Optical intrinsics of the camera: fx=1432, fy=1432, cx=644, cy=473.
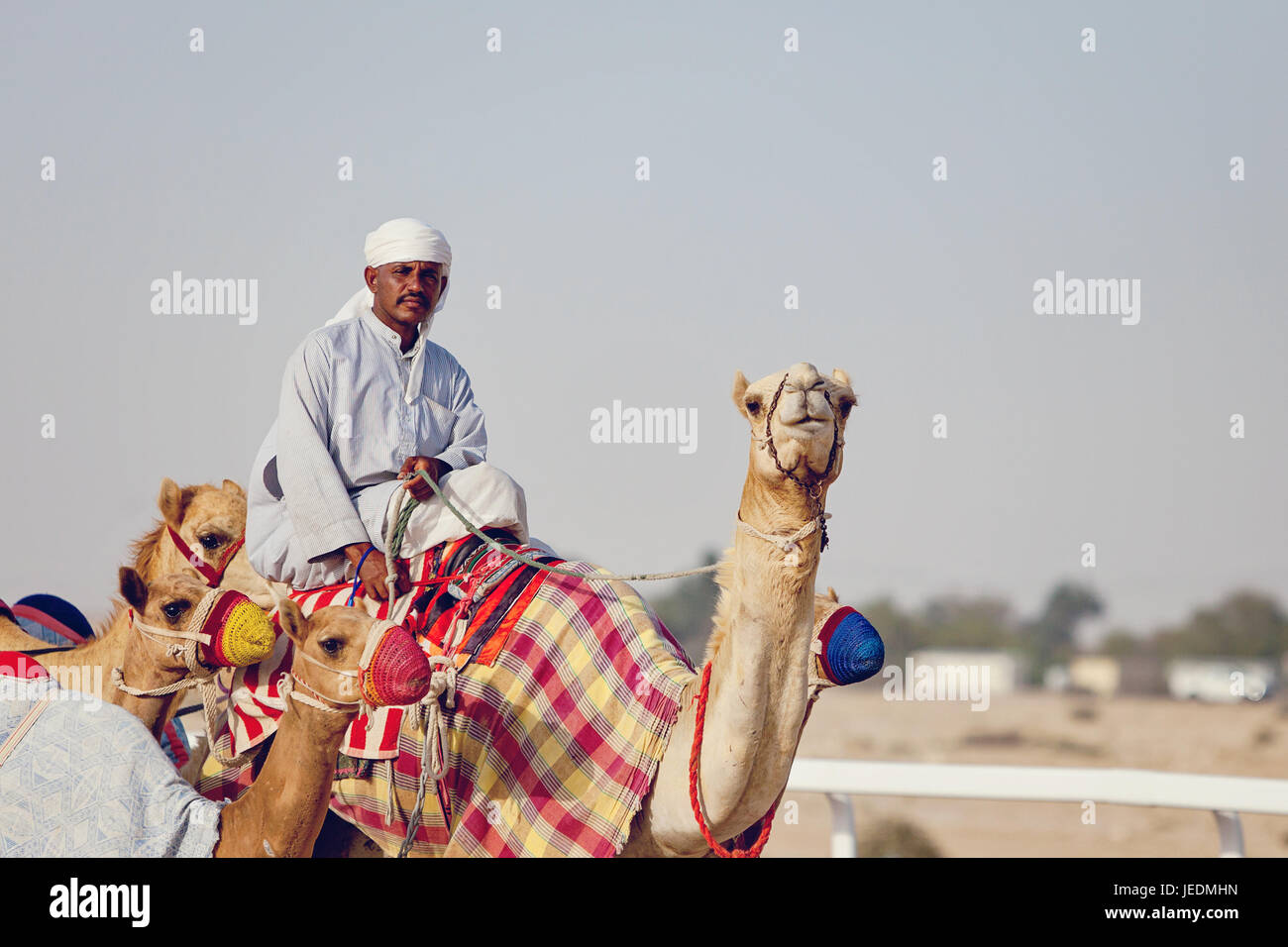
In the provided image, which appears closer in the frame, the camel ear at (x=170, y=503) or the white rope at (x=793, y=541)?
the white rope at (x=793, y=541)

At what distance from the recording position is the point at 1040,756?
103ft

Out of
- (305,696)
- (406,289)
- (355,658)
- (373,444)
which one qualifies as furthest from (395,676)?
(406,289)

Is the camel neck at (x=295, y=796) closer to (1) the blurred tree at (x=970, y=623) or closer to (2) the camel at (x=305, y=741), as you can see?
(2) the camel at (x=305, y=741)

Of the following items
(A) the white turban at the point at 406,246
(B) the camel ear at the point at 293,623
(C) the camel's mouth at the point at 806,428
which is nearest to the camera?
(C) the camel's mouth at the point at 806,428

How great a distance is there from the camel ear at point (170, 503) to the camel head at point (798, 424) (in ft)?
9.21

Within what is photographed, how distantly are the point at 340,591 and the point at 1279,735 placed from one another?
32.2 m

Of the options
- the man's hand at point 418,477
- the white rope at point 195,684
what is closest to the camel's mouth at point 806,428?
the man's hand at point 418,477

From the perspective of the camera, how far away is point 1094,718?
3559 cm

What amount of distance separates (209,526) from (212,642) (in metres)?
1.34

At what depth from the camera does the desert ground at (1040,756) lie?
22.7m

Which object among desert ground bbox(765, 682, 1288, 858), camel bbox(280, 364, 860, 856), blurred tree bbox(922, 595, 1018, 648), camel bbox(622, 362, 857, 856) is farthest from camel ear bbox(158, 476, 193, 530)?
blurred tree bbox(922, 595, 1018, 648)

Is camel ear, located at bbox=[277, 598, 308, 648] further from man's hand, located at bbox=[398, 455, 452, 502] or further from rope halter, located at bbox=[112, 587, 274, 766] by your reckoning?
man's hand, located at bbox=[398, 455, 452, 502]

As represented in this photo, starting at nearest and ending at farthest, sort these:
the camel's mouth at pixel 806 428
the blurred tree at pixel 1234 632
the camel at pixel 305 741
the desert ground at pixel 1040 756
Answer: the camel's mouth at pixel 806 428 → the camel at pixel 305 741 → the desert ground at pixel 1040 756 → the blurred tree at pixel 1234 632

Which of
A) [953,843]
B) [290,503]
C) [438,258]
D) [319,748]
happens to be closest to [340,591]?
→ [290,503]
